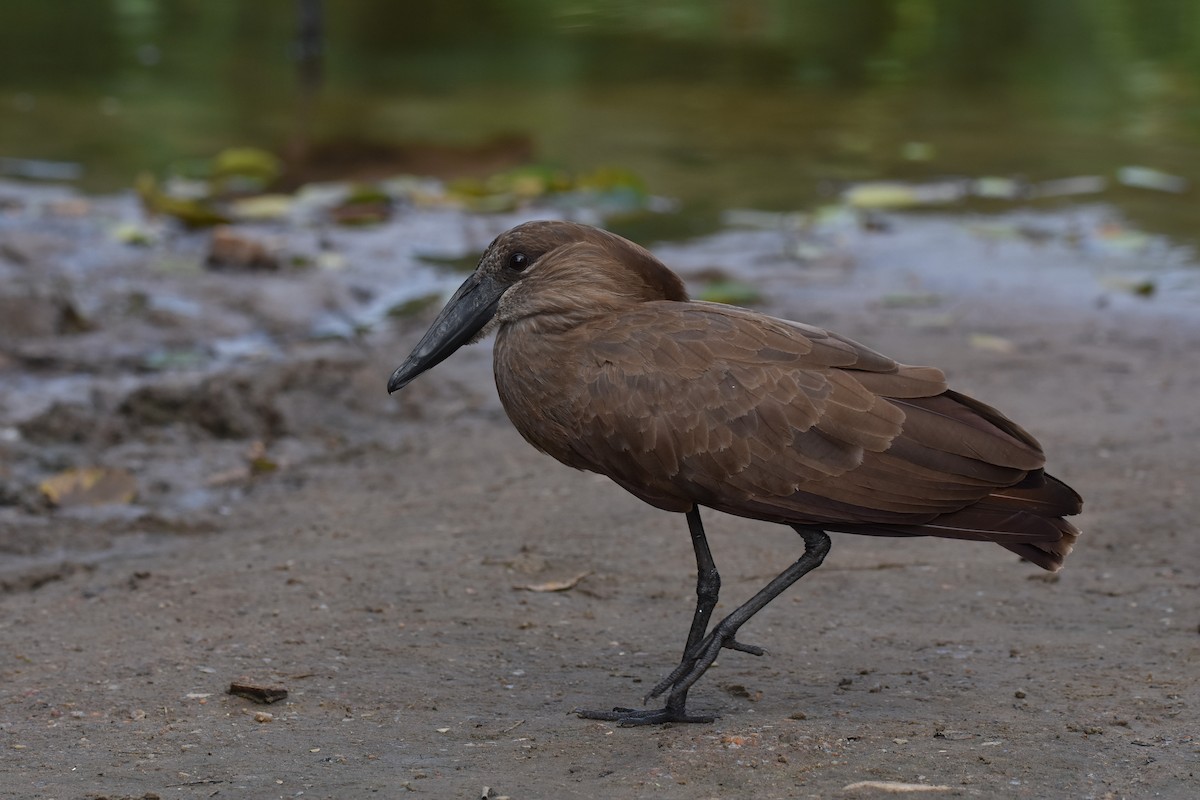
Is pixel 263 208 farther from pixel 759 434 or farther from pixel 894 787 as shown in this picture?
pixel 894 787

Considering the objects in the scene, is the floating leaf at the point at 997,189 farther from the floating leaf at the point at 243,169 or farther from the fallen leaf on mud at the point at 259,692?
the fallen leaf on mud at the point at 259,692

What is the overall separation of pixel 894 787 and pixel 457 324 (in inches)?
64.5

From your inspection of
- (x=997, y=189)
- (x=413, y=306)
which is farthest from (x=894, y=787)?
(x=997, y=189)

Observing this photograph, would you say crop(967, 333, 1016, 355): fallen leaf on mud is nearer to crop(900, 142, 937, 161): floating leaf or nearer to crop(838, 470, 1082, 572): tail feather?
crop(838, 470, 1082, 572): tail feather

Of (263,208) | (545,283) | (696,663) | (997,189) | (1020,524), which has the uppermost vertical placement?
(545,283)

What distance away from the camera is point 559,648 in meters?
4.02

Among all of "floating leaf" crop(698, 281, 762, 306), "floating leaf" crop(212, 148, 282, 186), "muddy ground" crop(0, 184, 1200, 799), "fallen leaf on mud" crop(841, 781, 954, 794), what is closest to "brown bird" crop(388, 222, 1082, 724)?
"muddy ground" crop(0, 184, 1200, 799)

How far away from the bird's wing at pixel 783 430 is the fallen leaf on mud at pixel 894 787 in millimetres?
634

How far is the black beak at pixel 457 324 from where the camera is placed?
387 cm

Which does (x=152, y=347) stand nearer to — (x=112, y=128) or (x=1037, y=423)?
(x=1037, y=423)

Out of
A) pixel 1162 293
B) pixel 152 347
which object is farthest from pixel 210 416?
pixel 1162 293

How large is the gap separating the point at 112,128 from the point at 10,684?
8.88m

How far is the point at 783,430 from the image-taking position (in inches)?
135

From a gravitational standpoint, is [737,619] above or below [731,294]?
above
